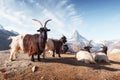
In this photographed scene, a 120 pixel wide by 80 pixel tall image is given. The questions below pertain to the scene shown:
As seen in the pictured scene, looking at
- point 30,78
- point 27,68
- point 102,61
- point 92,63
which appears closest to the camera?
point 30,78

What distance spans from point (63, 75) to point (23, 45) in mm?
4791

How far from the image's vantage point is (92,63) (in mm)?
22172

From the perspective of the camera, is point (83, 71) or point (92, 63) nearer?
point (83, 71)

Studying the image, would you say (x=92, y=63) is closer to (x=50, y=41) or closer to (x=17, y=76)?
(x=50, y=41)

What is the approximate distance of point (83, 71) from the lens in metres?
17.4

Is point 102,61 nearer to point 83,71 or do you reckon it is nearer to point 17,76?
point 83,71

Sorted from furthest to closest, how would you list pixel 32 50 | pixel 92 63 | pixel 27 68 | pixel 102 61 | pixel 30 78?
1. pixel 102 61
2. pixel 92 63
3. pixel 32 50
4. pixel 27 68
5. pixel 30 78

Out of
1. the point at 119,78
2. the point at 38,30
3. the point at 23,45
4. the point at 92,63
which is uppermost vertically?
the point at 38,30

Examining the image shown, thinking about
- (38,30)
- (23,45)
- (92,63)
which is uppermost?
(38,30)

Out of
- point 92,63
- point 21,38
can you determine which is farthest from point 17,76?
point 92,63

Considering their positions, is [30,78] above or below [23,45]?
below

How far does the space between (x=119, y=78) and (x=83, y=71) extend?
2.76m

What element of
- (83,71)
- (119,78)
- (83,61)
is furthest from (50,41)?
(119,78)

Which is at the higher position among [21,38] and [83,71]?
[21,38]
